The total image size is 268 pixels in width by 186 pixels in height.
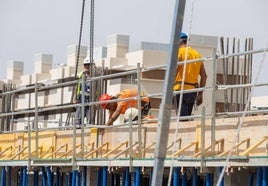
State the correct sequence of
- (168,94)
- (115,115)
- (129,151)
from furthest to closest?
1. (115,115)
2. (129,151)
3. (168,94)

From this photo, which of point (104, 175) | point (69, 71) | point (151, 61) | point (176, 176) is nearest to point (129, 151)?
point (104, 175)

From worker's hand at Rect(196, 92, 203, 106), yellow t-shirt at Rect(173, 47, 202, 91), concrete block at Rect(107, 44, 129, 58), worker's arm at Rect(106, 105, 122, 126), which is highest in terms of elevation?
concrete block at Rect(107, 44, 129, 58)

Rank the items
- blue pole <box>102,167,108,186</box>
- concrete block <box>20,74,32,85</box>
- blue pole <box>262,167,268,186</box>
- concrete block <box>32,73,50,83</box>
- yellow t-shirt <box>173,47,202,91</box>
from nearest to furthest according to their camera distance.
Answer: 1. blue pole <box>262,167,268,186</box>
2. yellow t-shirt <box>173,47,202,91</box>
3. blue pole <box>102,167,108,186</box>
4. concrete block <box>32,73,50,83</box>
5. concrete block <box>20,74,32,85</box>

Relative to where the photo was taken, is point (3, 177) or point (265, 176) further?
point (3, 177)

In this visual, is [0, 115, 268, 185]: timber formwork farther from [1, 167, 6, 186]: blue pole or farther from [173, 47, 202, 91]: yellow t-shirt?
[173, 47, 202, 91]: yellow t-shirt

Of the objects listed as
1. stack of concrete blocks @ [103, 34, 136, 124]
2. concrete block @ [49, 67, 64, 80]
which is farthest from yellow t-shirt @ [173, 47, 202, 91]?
concrete block @ [49, 67, 64, 80]

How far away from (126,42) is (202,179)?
4892cm

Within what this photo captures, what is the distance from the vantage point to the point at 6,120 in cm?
2970

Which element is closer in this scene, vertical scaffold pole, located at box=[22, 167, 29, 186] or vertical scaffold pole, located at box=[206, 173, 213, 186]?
vertical scaffold pole, located at box=[206, 173, 213, 186]

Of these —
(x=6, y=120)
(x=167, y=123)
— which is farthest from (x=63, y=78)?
(x=167, y=123)

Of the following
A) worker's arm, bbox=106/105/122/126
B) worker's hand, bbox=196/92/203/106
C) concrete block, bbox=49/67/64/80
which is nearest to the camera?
worker's hand, bbox=196/92/203/106

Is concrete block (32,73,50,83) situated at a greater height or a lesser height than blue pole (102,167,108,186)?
greater

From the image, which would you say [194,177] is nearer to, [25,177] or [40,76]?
[25,177]

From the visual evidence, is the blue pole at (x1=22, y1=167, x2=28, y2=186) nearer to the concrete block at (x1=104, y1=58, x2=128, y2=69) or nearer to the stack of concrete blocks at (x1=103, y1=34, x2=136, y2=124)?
the stack of concrete blocks at (x1=103, y1=34, x2=136, y2=124)
